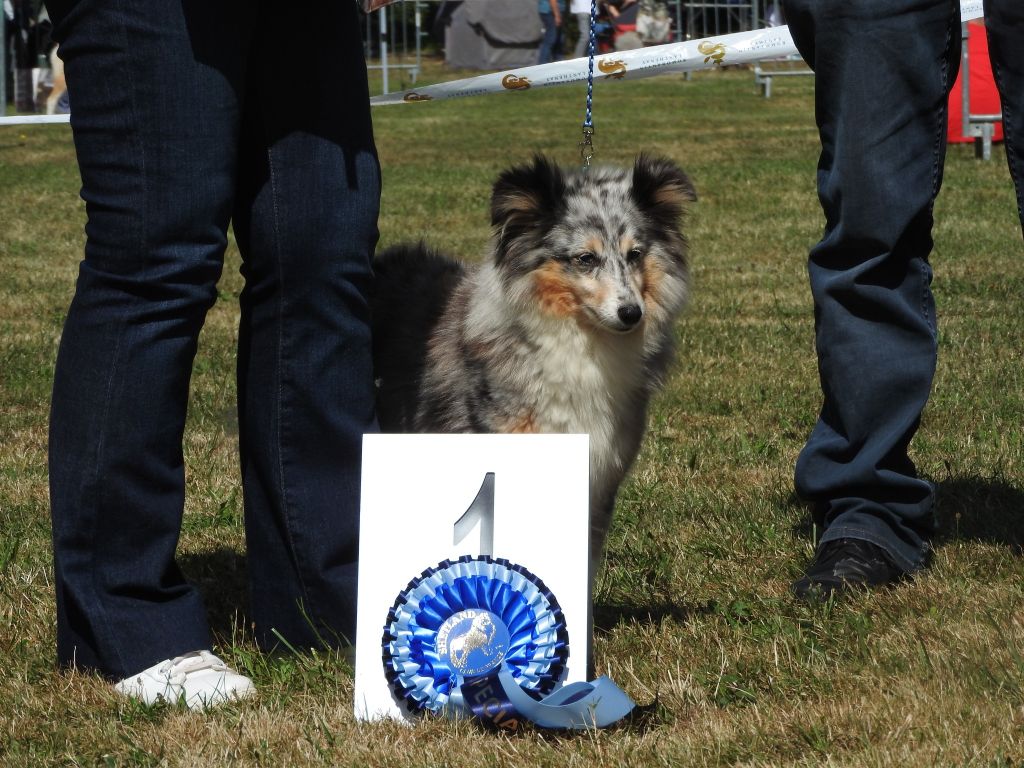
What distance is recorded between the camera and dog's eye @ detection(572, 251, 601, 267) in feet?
11.7

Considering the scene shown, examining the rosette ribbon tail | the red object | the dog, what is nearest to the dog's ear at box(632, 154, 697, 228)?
the dog

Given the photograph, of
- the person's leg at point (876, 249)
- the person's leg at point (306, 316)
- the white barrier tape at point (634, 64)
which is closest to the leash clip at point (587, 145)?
the person's leg at point (876, 249)

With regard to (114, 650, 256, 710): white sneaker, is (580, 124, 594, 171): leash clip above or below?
above

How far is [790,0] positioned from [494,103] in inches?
728

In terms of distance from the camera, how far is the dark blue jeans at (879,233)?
294 centimetres

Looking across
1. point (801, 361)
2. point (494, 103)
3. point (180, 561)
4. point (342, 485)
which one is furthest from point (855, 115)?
point (494, 103)

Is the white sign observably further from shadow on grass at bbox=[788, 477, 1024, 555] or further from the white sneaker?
shadow on grass at bbox=[788, 477, 1024, 555]

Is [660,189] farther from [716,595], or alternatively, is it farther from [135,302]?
[135,302]

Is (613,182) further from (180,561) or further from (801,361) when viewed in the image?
(801,361)

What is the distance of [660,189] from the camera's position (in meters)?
3.64

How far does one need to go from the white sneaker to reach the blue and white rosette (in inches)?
13.5

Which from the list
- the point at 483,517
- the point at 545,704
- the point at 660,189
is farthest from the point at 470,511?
the point at 660,189

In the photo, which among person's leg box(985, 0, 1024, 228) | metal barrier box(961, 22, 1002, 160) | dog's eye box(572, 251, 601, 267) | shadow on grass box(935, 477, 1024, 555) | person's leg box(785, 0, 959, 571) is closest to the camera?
person's leg box(985, 0, 1024, 228)

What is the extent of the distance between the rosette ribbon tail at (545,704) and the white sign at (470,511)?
10cm
